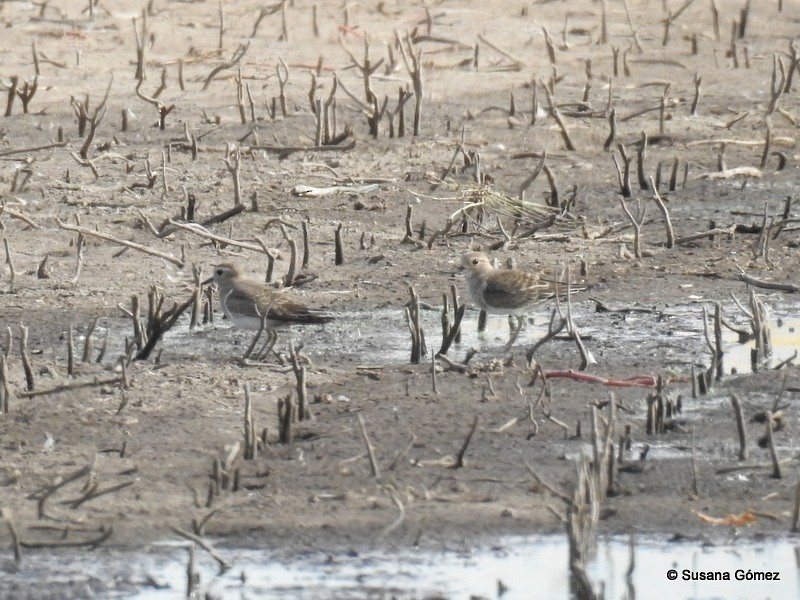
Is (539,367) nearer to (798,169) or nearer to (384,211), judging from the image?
(384,211)

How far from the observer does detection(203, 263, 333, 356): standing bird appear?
30.7ft

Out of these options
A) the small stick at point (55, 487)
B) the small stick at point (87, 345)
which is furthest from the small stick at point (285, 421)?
the small stick at point (87, 345)

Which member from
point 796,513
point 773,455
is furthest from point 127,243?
point 796,513

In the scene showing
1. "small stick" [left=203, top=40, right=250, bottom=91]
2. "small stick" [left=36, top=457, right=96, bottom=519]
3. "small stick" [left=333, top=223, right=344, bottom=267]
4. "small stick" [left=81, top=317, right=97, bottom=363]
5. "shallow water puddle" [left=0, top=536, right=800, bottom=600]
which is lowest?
"small stick" [left=333, top=223, right=344, bottom=267]

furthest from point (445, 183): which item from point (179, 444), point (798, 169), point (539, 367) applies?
point (179, 444)

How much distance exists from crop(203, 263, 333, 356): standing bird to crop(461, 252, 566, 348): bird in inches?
34.6

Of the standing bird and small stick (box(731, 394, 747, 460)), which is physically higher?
small stick (box(731, 394, 747, 460))

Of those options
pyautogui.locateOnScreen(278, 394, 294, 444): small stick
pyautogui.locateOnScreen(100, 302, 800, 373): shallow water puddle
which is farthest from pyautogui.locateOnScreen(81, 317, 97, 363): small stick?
pyautogui.locateOnScreen(278, 394, 294, 444): small stick

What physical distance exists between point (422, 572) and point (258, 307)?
3.11 meters

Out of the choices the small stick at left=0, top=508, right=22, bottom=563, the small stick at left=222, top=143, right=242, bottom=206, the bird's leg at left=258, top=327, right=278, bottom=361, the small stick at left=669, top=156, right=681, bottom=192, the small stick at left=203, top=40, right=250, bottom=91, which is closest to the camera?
the small stick at left=0, top=508, right=22, bottom=563

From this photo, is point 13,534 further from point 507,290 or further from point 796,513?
point 507,290

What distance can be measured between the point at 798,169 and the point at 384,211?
3568mm

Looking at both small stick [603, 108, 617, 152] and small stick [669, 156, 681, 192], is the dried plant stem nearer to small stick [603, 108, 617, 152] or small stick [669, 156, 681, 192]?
small stick [669, 156, 681, 192]

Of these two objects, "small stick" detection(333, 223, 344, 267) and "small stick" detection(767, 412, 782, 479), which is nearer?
"small stick" detection(767, 412, 782, 479)
